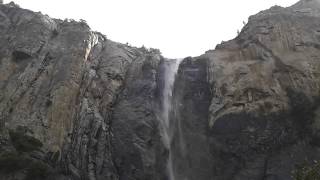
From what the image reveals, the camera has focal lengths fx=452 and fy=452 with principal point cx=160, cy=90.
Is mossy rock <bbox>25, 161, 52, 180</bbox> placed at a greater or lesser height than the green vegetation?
lesser

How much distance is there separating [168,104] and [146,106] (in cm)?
229

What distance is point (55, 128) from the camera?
27.3 metres

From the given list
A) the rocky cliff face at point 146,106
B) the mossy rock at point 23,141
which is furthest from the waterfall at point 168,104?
the mossy rock at point 23,141

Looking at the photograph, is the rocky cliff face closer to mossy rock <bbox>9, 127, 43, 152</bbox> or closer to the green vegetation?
mossy rock <bbox>9, 127, 43, 152</bbox>

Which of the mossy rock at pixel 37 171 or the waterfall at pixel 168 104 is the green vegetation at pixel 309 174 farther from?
the mossy rock at pixel 37 171

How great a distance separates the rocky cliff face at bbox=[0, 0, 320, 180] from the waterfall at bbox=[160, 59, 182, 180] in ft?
1.18

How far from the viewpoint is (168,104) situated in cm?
3275

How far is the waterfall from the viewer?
29828 mm

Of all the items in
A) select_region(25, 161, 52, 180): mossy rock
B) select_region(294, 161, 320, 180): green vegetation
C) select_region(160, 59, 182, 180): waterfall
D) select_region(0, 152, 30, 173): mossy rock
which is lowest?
select_region(25, 161, 52, 180): mossy rock

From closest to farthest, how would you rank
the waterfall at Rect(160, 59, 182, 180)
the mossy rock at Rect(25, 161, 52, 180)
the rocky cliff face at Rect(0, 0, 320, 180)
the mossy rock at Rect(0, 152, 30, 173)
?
the mossy rock at Rect(0, 152, 30, 173) < the mossy rock at Rect(25, 161, 52, 180) < the rocky cliff face at Rect(0, 0, 320, 180) < the waterfall at Rect(160, 59, 182, 180)

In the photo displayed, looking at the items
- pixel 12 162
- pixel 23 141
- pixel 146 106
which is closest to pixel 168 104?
pixel 146 106

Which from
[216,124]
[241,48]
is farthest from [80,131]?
[241,48]

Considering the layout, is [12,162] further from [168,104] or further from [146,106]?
[168,104]

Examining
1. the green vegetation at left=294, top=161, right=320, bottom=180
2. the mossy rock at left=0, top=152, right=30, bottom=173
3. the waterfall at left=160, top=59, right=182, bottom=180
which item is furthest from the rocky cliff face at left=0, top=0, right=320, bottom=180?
the green vegetation at left=294, top=161, right=320, bottom=180
